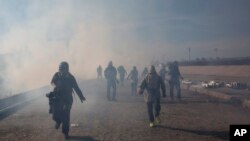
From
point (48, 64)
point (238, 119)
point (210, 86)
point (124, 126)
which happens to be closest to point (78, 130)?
point (124, 126)

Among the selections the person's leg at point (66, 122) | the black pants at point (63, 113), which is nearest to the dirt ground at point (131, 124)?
the person's leg at point (66, 122)

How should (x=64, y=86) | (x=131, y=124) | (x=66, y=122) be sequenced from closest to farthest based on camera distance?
(x=66, y=122), (x=64, y=86), (x=131, y=124)

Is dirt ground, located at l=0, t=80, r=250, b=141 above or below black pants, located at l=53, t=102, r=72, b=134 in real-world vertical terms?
below

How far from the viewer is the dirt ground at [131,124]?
8680 millimetres

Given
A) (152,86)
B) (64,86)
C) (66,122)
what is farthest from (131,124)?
(64,86)

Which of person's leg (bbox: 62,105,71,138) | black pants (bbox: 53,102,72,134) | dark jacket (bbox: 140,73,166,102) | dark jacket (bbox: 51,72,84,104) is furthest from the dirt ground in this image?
dark jacket (bbox: 51,72,84,104)

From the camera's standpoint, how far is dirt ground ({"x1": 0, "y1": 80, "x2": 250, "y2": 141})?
28.5 feet

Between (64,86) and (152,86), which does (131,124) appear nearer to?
(152,86)

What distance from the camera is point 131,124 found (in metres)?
10.4

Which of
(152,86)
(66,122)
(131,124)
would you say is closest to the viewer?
(66,122)

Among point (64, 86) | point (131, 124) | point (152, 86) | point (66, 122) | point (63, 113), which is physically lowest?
point (131, 124)

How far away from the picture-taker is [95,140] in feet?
27.3

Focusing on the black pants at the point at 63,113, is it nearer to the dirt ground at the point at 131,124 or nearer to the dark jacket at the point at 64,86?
the dark jacket at the point at 64,86

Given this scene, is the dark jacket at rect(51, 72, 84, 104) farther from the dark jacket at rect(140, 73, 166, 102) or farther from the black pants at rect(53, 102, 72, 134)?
the dark jacket at rect(140, 73, 166, 102)
